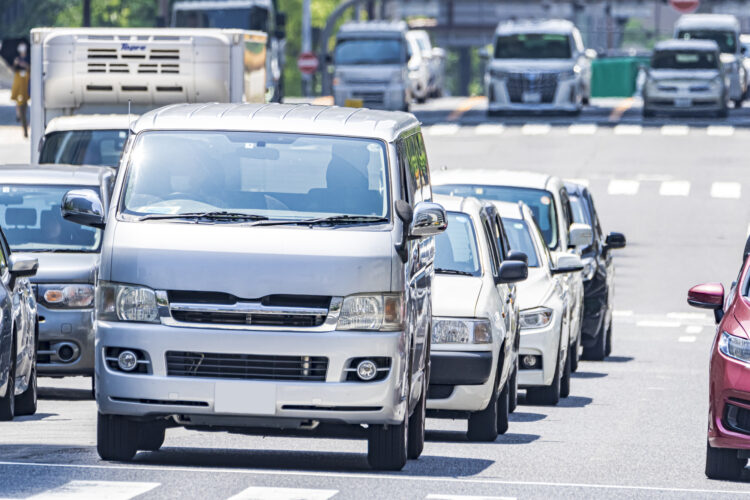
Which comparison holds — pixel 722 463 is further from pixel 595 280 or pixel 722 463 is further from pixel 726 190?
pixel 726 190

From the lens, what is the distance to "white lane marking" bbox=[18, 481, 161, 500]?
33.1 feet

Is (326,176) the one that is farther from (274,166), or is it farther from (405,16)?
(405,16)

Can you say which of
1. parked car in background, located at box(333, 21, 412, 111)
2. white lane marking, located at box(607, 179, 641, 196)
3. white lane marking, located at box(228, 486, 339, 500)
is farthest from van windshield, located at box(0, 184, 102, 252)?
parked car in background, located at box(333, 21, 412, 111)

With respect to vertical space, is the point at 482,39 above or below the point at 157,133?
below

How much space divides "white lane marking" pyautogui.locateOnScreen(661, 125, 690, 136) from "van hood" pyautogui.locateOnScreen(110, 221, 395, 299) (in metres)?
42.5

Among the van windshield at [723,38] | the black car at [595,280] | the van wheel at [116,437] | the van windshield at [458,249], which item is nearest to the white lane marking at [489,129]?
the van windshield at [723,38]

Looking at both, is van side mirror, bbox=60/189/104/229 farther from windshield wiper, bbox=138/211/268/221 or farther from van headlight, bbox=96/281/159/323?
van headlight, bbox=96/281/159/323

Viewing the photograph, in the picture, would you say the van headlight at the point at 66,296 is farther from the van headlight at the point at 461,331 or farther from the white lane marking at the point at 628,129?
the white lane marking at the point at 628,129

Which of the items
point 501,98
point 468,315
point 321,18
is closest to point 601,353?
point 468,315

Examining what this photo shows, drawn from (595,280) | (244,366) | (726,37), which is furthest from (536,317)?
(726,37)

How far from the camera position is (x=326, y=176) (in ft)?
38.1

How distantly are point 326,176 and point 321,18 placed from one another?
92.9 m

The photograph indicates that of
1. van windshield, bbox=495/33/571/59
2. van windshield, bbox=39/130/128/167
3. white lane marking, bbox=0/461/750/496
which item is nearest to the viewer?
white lane marking, bbox=0/461/750/496

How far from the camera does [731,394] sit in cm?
1166
